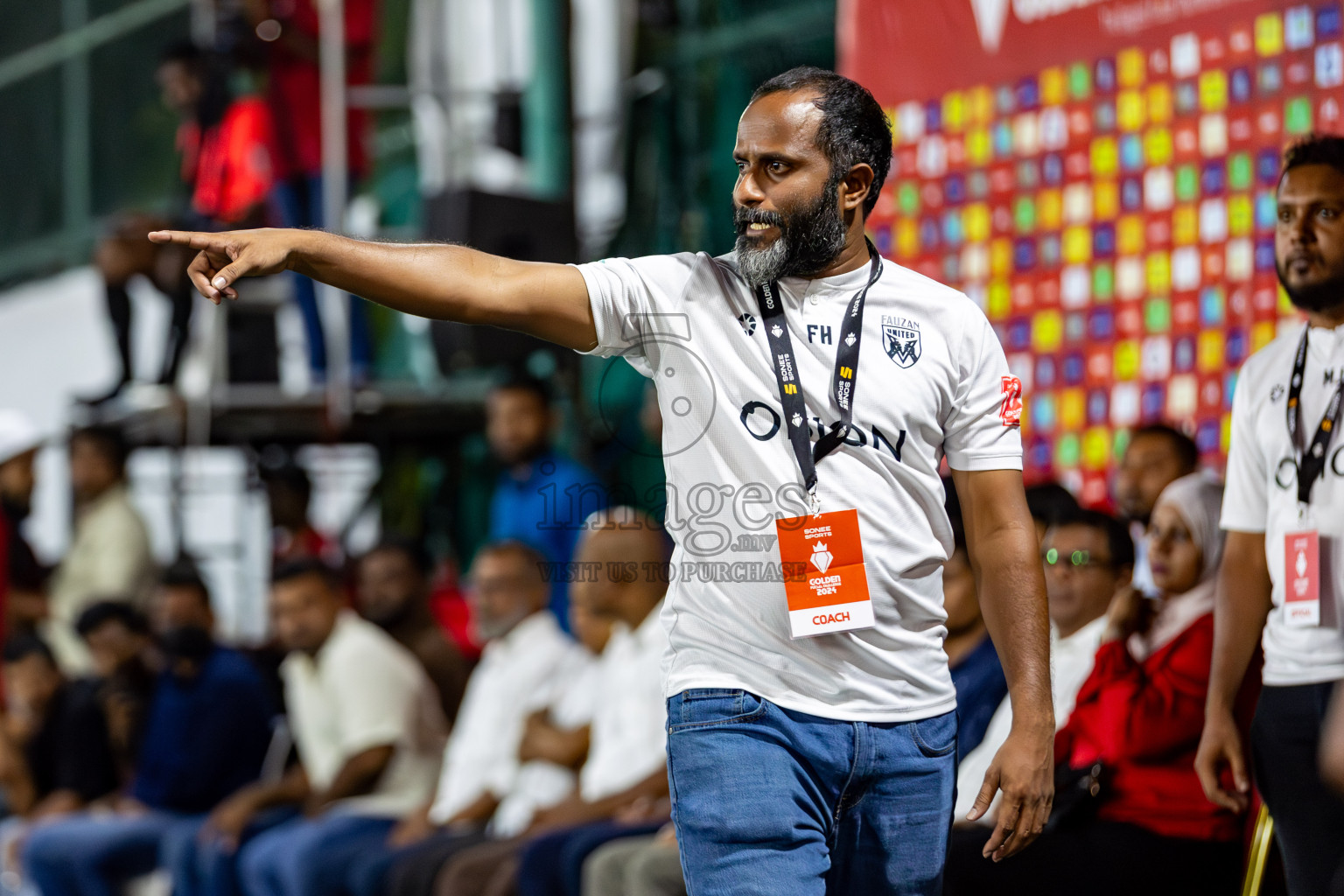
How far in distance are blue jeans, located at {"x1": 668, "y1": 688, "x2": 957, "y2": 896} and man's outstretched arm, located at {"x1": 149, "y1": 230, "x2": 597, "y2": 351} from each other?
0.59 metres

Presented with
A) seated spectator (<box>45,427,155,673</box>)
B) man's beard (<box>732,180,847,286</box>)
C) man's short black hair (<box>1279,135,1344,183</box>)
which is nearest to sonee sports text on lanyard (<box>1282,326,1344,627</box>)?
man's short black hair (<box>1279,135,1344,183</box>)

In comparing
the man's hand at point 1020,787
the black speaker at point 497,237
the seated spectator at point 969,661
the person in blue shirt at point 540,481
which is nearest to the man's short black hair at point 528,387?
the person in blue shirt at point 540,481

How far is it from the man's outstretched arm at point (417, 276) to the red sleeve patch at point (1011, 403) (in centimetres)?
63

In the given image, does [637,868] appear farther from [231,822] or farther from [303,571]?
[303,571]

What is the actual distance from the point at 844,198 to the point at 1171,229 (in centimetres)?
229

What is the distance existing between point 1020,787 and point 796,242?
33.1 inches

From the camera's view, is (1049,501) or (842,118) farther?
(1049,501)

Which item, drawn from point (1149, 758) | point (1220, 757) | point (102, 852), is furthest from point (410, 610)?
point (1220, 757)

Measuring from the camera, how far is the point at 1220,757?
10.3 feet

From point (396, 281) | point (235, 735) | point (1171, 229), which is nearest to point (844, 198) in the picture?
point (396, 281)

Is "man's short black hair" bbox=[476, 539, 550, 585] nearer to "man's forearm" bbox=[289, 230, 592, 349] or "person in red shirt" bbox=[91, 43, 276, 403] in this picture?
"person in red shirt" bbox=[91, 43, 276, 403]

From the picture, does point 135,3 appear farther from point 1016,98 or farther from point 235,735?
point 1016,98

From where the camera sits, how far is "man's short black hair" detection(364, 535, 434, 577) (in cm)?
593

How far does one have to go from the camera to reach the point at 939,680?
2.37m
